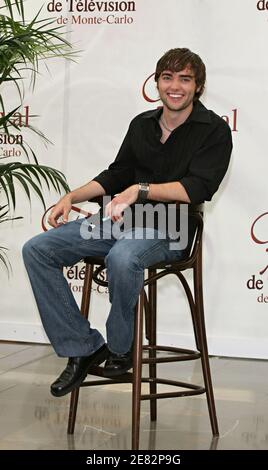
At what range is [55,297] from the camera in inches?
118

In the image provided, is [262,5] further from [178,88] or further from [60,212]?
[60,212]

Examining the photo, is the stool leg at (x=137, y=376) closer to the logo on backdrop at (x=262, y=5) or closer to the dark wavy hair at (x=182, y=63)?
the dark wavy hair at (x=182, y=63)

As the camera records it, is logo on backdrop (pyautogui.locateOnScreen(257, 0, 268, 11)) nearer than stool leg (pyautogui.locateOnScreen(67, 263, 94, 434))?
No

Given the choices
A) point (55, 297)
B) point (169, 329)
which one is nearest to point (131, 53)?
point (169, 329)

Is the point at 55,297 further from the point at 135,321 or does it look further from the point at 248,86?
the point at 248,86

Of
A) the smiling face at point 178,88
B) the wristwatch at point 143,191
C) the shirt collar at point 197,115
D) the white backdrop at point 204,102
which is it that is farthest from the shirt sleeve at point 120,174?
the white backdrop at point 204,102

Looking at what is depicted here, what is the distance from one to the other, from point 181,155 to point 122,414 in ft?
3.65

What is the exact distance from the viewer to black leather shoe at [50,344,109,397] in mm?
2963

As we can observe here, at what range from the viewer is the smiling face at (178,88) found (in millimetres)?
3131

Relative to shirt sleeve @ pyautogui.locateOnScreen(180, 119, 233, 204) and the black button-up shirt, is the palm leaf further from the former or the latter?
shirt sleeve @ pyautogui.locateOnScreen(180, 119, 233, 204)

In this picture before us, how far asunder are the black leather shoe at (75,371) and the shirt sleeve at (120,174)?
63 cm

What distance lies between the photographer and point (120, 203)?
2895 mm

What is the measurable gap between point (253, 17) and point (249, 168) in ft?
2.67

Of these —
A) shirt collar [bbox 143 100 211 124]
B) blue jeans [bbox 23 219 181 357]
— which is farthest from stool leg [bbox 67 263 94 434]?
shirt collar [bbox 143 100 211 124]
